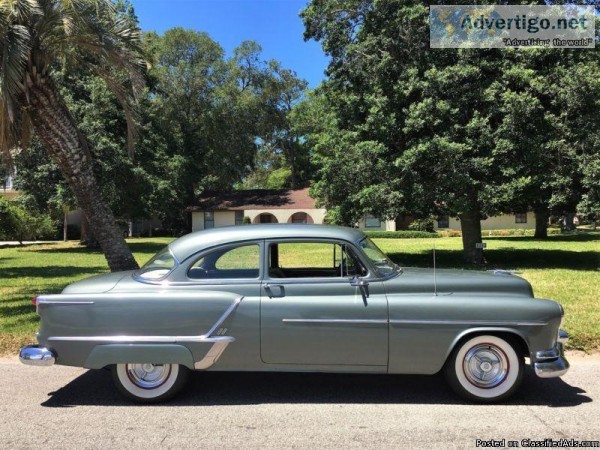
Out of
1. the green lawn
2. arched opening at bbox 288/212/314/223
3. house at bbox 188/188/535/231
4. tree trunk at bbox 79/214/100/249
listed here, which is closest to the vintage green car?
the green lawn

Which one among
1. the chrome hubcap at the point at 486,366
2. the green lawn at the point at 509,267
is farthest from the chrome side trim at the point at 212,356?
the green lawn at the point at 509,267

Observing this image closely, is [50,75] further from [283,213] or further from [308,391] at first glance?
[283,213]

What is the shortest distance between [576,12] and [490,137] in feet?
15.3

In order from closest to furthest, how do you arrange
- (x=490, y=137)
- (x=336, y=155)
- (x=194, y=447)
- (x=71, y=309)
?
(x=194, y=447), (x=71, y=309), (x=490, y=137), (x=336, y=155)

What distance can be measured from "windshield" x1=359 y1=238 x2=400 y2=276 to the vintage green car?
10 centimetres

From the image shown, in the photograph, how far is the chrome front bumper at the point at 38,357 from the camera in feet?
14.7

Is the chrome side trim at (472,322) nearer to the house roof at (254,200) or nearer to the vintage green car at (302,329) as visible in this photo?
the vintage green car at (302,329)

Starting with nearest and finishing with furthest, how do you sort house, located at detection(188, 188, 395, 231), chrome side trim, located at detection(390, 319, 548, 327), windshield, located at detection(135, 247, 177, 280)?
chrome side trim, located at detection(390, 319, 548, 327)
windshield, located at detection(135, 247, 177, 280)
house, located at detection(188, 188, 395, 231)

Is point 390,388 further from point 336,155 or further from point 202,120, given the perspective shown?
point 202,120

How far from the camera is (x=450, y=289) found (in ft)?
15.3

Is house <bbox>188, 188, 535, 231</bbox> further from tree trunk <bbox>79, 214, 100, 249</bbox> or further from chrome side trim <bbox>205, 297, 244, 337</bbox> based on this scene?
chrome side trim <bbox>205, 297, 244, 337</bbox>

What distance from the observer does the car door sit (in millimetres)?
4461

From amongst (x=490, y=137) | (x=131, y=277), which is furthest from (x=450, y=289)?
(x=490, y=137)

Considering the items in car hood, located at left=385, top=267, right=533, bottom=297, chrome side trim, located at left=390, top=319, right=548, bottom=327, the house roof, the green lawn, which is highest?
the house roof
